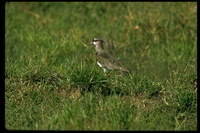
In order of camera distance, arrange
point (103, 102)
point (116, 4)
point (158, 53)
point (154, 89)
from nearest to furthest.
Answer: point (103, 102) < point (154, 89) < point (158, 53) < point (116, 4)

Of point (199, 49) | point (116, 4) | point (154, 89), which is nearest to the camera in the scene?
point (154, 89)

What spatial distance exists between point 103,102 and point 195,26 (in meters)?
5.11

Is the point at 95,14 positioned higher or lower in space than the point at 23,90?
higher

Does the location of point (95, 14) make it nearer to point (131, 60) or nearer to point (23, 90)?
point (131, 60)

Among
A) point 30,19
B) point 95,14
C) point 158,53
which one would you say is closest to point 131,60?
point 158,53

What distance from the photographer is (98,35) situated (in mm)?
13930

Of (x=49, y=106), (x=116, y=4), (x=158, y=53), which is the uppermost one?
(x=116, y=4)

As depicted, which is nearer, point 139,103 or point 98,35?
point 139,103

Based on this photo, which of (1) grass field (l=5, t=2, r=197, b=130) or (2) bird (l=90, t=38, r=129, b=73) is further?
(2) bird (l=90, t=38, r=129, b=73)

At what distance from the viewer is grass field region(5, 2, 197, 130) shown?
871 centimetres

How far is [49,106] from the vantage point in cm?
938

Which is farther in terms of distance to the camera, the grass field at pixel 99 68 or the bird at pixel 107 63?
the bird at pixel 107 63

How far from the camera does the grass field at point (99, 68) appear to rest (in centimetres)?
871

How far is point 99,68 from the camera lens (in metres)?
10.9
